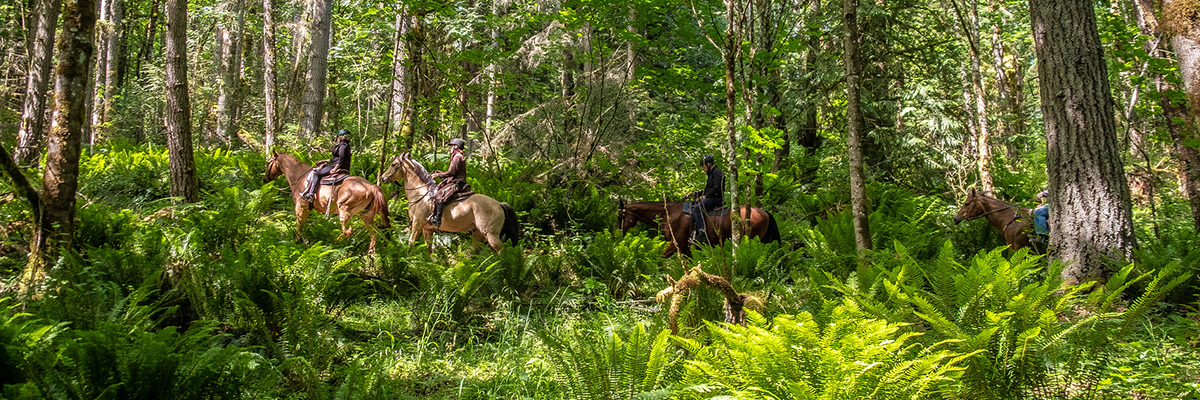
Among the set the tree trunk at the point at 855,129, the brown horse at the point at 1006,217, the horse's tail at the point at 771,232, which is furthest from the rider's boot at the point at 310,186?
the brown horse at the point at 1006,217

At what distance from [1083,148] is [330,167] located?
924cm

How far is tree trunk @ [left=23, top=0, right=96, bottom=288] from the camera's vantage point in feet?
17.2

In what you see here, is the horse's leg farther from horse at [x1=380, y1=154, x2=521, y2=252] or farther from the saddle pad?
horse at [x1=380, y1=154, x2=521, y2=252]

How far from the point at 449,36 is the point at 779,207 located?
7.84 m

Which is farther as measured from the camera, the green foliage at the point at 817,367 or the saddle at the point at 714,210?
the saddle at the point at 714,210

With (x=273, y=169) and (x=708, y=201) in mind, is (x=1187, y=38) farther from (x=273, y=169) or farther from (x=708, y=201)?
(x=273, y=169)

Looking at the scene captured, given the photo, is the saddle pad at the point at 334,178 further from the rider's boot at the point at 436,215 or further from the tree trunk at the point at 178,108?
the tree trunk at the point at 178,108

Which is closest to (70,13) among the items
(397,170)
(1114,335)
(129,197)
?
(397,170)

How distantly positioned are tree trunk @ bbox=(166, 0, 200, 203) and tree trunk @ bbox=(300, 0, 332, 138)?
519 cm

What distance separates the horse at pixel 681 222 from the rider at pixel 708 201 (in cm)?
13

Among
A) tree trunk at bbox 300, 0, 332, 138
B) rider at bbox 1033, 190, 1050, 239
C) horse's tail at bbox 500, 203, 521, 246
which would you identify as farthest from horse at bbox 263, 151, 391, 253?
rider at bbox 1033, 190, 1050, 239

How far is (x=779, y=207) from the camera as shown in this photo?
12.9m

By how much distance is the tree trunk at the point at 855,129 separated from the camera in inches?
248

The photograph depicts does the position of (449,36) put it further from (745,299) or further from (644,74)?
(745,299)
